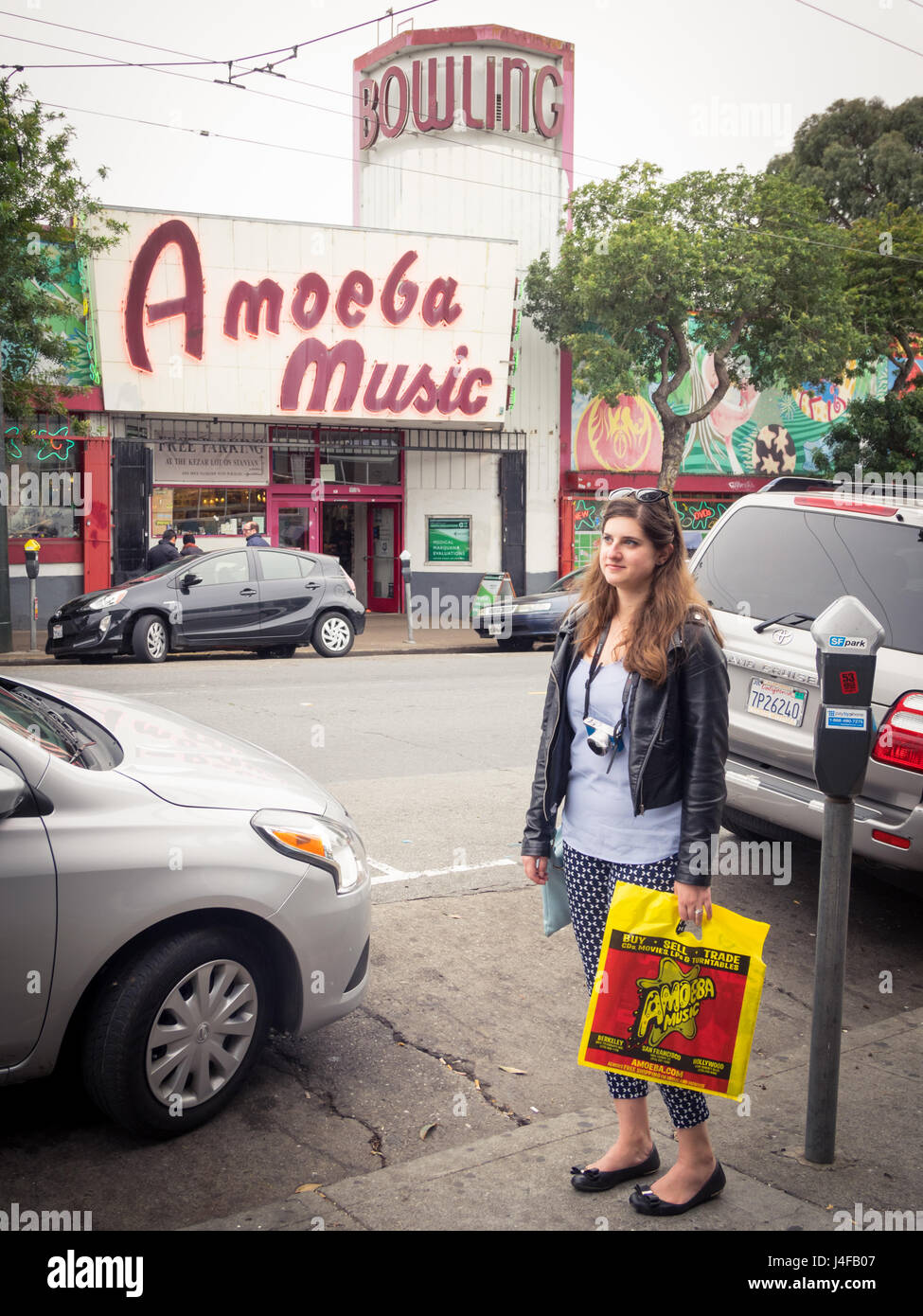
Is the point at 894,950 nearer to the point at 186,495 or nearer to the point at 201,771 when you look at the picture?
the point at 201,771

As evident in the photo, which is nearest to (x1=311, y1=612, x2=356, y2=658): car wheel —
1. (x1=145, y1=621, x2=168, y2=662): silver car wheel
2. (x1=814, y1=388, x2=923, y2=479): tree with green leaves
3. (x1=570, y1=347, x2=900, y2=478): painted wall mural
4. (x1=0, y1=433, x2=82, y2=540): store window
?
(x1=145, y1=621, x2=168, y2=662): silver car wheel

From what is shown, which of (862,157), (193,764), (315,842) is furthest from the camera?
(862,157)

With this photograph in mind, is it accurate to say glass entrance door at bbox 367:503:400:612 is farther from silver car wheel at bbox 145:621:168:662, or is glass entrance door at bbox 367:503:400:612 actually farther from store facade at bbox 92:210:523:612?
silver car wheel at bbox 145:621:168:662

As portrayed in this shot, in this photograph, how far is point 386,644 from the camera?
18938mm

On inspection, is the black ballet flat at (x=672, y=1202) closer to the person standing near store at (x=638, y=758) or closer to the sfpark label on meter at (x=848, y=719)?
the person standing near store at (x=638, y=758)

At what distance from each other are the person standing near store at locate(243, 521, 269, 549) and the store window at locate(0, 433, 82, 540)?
2.72 metres

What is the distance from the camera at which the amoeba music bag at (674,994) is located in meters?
2.99

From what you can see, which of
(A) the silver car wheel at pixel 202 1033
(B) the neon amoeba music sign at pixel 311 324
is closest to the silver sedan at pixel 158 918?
(A) the silver car wheel at pixel 202 1033

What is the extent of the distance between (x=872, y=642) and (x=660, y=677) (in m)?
0.58

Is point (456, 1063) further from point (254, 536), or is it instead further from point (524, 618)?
point (254, 536)

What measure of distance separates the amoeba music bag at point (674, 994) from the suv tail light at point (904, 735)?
2.00 m

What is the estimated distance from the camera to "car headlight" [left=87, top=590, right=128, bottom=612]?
14523mm

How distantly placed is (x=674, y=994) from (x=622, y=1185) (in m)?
0.60

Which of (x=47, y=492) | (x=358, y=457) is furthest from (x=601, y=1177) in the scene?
(x=358, y=457)
